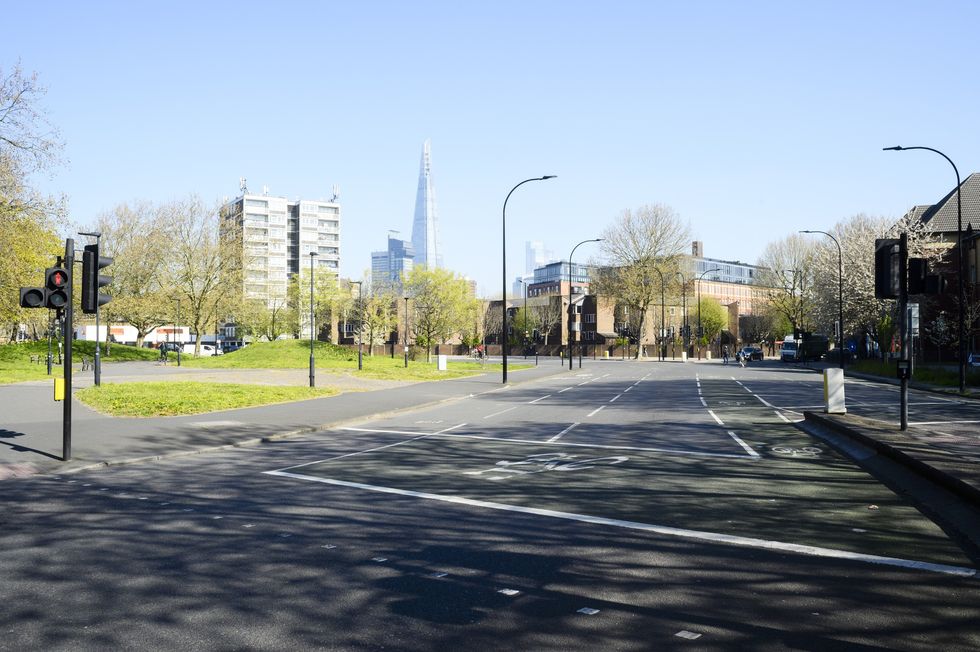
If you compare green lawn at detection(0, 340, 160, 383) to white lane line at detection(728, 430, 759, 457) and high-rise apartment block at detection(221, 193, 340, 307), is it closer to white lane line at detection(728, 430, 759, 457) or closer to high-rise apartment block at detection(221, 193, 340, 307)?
white lane line at detection(728, 430, 759, 457)

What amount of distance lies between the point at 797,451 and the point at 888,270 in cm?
409

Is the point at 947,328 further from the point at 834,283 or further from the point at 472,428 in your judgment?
the point at 472,428

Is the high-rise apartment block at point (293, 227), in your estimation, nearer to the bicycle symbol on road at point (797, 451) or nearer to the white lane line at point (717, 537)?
the bicycle symbol on road at point (797, 451)

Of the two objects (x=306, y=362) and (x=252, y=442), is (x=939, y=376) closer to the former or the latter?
(x=252, y=442)

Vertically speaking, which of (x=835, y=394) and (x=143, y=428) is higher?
(x=835, y=394)

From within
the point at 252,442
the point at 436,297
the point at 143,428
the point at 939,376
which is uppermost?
the point at 436,297

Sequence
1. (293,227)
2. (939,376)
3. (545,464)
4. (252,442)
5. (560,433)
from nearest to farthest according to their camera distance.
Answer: (545,464), (252,442), (560,433), (939,376), (293,227)

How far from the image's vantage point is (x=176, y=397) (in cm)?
2450

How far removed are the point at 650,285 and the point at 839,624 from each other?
256 feet

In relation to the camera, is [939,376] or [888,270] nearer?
[888,270]

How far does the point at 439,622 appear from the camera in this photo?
16.4ft

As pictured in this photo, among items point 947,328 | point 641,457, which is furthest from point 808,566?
point 947,328

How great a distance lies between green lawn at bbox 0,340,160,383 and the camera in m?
40.0

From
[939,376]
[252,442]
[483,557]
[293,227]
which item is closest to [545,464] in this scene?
[483,557]
